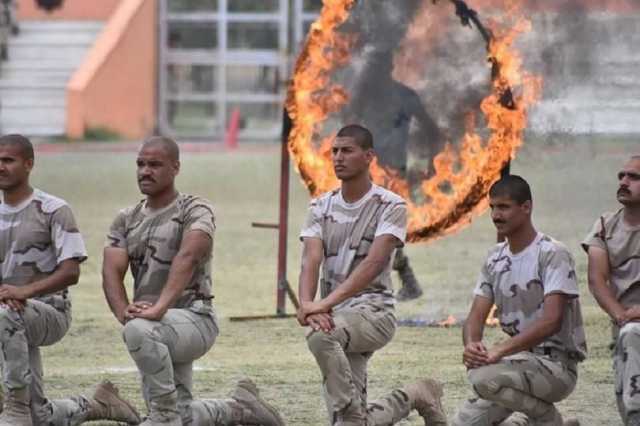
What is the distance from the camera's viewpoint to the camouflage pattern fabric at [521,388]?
7035 millimetres

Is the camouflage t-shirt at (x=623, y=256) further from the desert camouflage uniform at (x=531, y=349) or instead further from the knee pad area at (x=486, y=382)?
the knee pad area at (x=486, y=382)

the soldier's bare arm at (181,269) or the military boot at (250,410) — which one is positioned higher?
the soldier's bare arm at (181,269)

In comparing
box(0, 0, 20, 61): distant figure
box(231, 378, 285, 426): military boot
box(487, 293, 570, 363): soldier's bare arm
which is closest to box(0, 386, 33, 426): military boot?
box(231, 378, 285, 426): military boot

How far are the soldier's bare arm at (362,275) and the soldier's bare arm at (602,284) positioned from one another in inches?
32.6

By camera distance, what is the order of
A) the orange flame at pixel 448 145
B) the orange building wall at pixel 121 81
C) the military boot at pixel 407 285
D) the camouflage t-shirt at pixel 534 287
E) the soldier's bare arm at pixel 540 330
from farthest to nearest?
the orange building wall at pixel 121 81
the military boot at pixel 407 285
the orange flame at pixel 448 145
the camouflage t-shirt at pixel 534 287
the soldier's bare arm at pixel 540 330

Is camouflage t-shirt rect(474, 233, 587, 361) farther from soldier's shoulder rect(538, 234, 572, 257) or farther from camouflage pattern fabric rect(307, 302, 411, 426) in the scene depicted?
camouflage pattern fabric rect(307, 302, 411, 426)

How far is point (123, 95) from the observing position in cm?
3094

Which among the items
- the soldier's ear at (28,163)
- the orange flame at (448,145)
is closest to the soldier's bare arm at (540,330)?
the soldier's ear at (28,163)

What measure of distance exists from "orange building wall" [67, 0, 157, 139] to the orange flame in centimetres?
1899

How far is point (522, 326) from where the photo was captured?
23.6 ft

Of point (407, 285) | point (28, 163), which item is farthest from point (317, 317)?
point (407, 285)

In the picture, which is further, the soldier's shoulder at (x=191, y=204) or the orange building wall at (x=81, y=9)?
the orange building wall at (x=81, y=9)

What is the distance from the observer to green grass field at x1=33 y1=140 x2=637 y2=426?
9.02 m

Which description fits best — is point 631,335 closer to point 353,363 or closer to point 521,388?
point 521,388
